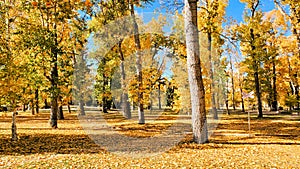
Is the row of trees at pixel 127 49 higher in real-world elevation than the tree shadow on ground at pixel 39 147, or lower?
higher

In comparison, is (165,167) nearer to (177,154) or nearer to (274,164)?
(177,154)

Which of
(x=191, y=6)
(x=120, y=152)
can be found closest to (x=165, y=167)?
(x=120, y=152)

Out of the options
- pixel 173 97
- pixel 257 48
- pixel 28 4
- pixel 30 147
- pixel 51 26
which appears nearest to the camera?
pixel 30 147

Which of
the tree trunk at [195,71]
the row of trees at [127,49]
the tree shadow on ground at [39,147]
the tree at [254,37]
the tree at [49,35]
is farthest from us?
the tree at [254,37]

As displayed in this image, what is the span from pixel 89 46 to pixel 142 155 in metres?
17.6

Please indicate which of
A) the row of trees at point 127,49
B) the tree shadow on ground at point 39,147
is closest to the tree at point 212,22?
the row of trees at point 127,49

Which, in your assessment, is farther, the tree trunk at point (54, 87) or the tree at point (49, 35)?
the tree trunk at point (54, 87)

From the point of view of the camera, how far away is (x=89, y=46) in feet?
78.1

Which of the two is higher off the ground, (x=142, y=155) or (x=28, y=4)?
(x=28, y=4)

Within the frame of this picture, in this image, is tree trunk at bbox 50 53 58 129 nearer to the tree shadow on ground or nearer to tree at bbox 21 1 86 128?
tree at bbox 21 1 86 128

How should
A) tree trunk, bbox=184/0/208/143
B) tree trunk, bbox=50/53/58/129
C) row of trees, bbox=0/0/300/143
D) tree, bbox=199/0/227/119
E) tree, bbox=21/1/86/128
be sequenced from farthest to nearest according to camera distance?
tree, bbox=199/0/227/119 < tree trunk, bbox=50/53/58/129 < tree, bbox=21/1/86/128 < row of trees, bbox=0/0/300/143 < tree trunk, bbox=184/0/208/143

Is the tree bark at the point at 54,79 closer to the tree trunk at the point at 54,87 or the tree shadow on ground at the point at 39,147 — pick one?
the tree trunk at the point at 54,87

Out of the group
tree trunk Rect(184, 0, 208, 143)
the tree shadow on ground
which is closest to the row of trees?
tree trunk Rect(184, 0, 208, 143)

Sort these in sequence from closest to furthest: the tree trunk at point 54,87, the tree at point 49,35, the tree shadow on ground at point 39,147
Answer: the tree shadow on ground at point 39,147 → the tree at point 49,35 → the tree trunk at point 54,87
